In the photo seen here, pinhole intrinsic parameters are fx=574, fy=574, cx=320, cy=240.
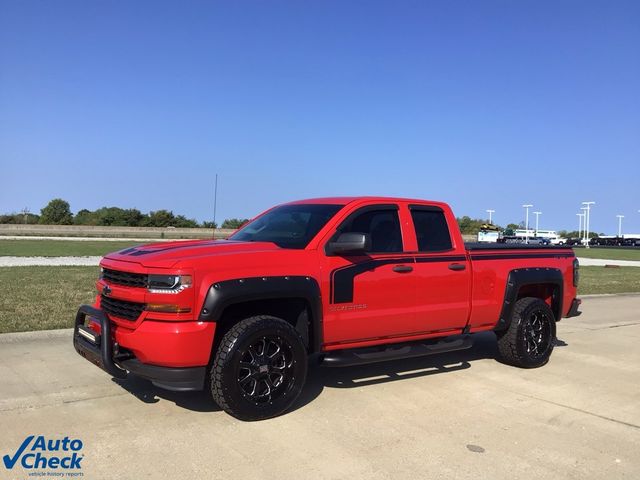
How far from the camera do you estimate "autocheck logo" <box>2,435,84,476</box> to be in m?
3.86

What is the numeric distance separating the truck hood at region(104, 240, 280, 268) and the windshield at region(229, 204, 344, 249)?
268 mm

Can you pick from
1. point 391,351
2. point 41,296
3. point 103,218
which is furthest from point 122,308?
point 103,218

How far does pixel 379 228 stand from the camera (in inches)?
231

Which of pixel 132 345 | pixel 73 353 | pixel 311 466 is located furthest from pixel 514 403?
pixel 73 353

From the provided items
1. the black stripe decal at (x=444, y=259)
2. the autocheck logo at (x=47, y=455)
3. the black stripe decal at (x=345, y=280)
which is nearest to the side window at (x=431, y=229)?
the black stripe decal at (x=444, y=259)

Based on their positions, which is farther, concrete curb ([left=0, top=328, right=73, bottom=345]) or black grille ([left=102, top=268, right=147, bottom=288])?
concrete curb ([left=0, top=328, right=73, bottom=345])

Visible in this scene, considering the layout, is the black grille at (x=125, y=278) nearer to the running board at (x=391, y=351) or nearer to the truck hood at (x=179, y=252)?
the truck hood at (x=179, y=252)

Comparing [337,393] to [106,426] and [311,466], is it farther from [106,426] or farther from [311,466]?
[106,426]

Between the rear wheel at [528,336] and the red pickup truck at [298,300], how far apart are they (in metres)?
0.02

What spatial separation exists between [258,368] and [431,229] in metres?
2.59

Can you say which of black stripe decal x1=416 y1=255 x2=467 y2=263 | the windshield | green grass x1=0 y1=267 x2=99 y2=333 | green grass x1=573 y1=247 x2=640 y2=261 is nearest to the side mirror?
the windshield

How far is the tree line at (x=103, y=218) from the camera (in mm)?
79938

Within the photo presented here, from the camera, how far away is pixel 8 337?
7.49 meters

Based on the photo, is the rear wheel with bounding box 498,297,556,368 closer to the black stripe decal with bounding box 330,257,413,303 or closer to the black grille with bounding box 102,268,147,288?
the black stripe decal with bounding box 330,257,413,303
